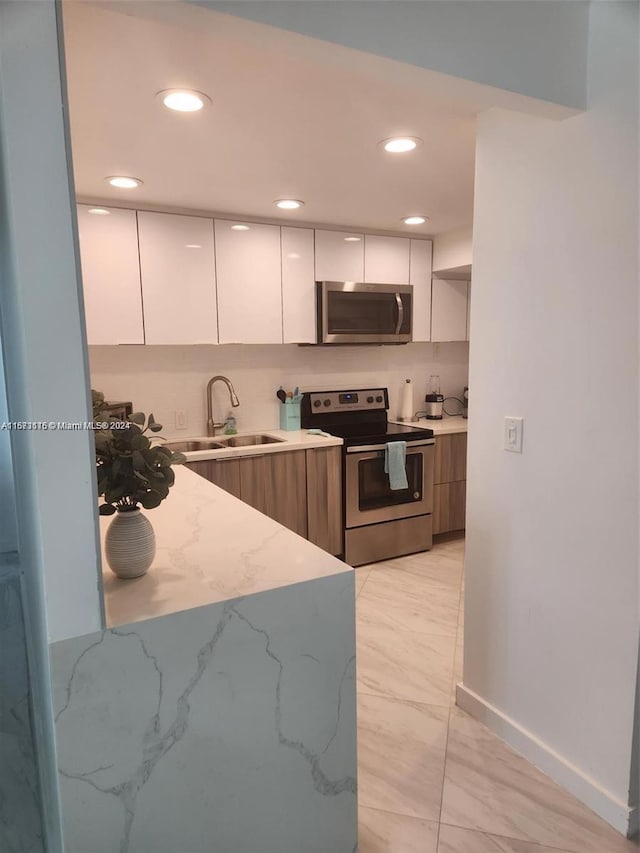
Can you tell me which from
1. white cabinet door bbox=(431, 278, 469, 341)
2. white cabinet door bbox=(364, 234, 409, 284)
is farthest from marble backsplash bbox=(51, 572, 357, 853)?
white cabinet door bbox=(431, 278, 469, 341)

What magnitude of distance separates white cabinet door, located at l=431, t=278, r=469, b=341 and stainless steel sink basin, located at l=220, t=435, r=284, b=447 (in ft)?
4.72

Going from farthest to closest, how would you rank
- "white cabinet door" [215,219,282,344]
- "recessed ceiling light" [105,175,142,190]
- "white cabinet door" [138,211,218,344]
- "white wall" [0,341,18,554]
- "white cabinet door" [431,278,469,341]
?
"white cabinet door" [431,278,469,341] < "white cabinet door" [215,219,282,344] < "white cabinet door" [138,211,218,344] < "recessed ceiling light" [105,175,142,190] < "white wall" [0,341,18,554]

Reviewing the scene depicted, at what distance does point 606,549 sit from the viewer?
164 cm

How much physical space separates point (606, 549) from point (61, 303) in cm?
156

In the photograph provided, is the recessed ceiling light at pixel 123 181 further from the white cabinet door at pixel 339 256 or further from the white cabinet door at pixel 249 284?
the white cabinet door at pixel 339 256

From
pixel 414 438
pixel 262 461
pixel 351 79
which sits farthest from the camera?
pixel 414 438

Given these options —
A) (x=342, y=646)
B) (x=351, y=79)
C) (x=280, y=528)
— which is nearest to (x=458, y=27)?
(x=351, y=79)

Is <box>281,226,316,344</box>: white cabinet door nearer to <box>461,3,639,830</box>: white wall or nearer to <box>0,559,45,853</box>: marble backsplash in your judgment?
<box>461,3,639,830</box>: white wall

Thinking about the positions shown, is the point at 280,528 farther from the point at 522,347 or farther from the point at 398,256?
the point at 398,256

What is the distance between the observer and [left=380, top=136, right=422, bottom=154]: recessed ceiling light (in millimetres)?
2064

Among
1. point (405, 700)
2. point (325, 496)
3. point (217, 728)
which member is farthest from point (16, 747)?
point (325, 496)

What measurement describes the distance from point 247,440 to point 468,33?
8.65ft

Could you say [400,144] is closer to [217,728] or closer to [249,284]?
[249,284]

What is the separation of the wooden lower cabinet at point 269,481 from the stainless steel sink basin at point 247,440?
0.92 feet
